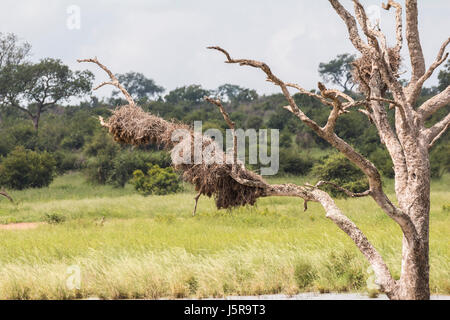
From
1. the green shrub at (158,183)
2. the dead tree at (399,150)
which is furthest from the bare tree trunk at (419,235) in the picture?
the green shrub at (158,183)

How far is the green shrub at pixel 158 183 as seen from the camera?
30.6 meters

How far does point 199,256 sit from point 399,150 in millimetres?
5004

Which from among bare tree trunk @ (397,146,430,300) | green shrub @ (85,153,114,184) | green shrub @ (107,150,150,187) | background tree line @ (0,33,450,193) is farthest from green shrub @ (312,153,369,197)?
bare tree trunk @ (397,146,430,300)

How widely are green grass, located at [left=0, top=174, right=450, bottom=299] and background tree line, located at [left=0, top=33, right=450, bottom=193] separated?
9720 millimetres

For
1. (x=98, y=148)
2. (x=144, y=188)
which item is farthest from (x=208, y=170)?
(x=98, y=148)

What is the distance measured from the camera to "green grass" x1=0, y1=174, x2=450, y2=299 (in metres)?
9.62

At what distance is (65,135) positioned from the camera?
154ft

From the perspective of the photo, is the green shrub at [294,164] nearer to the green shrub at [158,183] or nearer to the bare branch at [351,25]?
the green shrub at [158,183]

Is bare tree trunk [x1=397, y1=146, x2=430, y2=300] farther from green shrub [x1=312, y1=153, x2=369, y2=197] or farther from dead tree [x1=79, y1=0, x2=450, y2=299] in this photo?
green shrub [x1=312, y1=153, x2=369, y2=197]

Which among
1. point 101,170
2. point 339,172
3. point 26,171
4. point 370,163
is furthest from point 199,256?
point 26,171

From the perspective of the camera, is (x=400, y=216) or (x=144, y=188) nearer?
(x=400, y=216)

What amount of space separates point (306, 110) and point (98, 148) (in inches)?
647

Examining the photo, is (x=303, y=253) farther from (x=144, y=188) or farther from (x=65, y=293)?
(x=144, y=188)

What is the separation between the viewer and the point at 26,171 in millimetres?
35875
